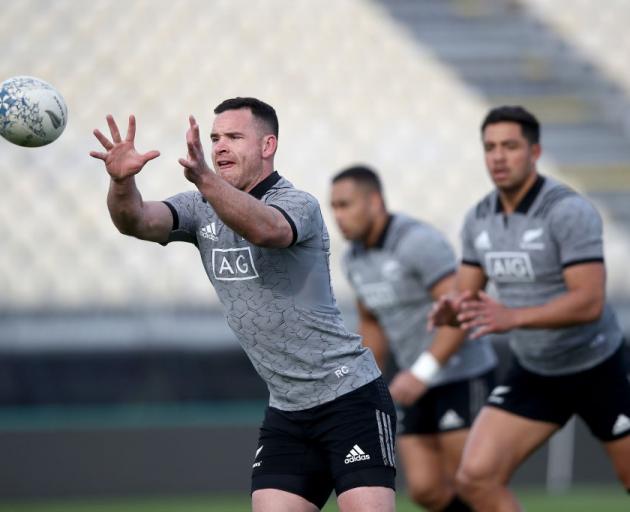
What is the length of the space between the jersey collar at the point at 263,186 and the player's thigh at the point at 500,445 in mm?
2224

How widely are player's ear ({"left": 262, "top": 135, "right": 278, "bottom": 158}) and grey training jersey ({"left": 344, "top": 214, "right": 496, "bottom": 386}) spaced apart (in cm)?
258

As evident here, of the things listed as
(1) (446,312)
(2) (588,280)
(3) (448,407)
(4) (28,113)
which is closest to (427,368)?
(3) (448,407)

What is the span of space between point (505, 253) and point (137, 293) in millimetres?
6975

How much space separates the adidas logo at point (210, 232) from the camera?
4883 millimetres

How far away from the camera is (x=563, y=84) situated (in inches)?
648

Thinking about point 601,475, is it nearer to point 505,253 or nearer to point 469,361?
point 469,361

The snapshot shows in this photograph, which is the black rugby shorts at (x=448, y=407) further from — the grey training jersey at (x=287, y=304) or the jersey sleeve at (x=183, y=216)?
the jersey sleeve at (x=183, y=216)

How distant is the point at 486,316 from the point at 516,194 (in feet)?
3.42

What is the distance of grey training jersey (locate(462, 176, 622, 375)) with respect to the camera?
609cm

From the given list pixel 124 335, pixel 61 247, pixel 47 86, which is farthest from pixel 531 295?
pixel 61 247

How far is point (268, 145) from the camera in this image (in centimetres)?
490

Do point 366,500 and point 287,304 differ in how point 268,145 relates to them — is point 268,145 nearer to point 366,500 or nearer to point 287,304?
point 287,304

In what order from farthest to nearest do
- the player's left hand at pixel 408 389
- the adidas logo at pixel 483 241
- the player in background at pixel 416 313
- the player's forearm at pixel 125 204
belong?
the player in background at pixel 416 313 → the player's left hand at pixel 408 389 → the adidas logo at pixel 483 241 → the player's forearm at pixel 125 204

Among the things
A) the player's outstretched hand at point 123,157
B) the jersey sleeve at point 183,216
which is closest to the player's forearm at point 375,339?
the jersey sleeve at point 183,216
